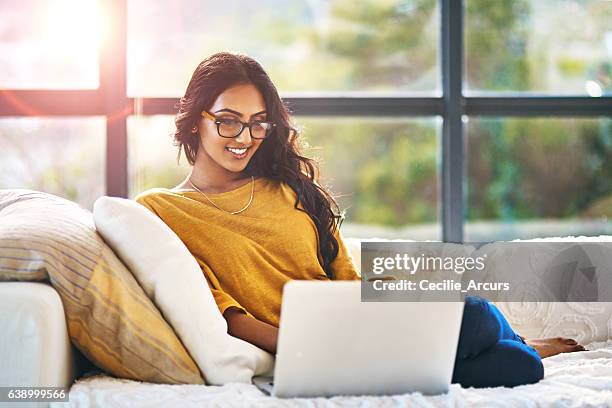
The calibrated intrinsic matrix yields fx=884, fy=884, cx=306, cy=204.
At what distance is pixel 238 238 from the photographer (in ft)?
7.26

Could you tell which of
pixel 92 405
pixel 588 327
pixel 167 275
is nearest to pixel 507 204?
pixel 588 327

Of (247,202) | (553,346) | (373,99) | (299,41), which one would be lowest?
(553,346)

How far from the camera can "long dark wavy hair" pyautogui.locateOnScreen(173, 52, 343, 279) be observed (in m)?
2.37

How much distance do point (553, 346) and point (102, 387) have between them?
4.19 ft

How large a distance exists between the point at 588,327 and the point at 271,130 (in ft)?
3.62

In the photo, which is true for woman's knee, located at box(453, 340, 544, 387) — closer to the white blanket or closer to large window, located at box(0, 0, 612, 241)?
the white blanket

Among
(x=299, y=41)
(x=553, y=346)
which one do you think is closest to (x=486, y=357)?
(x=553, y=346)

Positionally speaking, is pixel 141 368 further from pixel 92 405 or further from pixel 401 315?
pixel 401 315

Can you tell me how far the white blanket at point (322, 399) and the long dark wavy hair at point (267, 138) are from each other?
71 cm

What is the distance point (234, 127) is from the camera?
2342mm

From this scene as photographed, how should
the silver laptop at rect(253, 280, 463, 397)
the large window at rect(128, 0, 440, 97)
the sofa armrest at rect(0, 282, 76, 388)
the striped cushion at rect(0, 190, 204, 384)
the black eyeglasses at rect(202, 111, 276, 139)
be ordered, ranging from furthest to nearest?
the large window at rect(128, 0, 440, 97), the black eyeglasses at rect(202, 111, 276, 139), the striped cushion at rect(0, 190, 204, 384), the sofa armrest at rect(0, 282, 76, 388), the silver laptop at rect(253, 280, 463, 397)

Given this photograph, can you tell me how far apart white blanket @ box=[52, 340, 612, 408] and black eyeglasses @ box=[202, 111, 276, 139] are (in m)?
0.76

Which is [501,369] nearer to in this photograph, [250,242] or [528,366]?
[528,366]

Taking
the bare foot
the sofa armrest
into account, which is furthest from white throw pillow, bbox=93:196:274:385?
the bare foot
